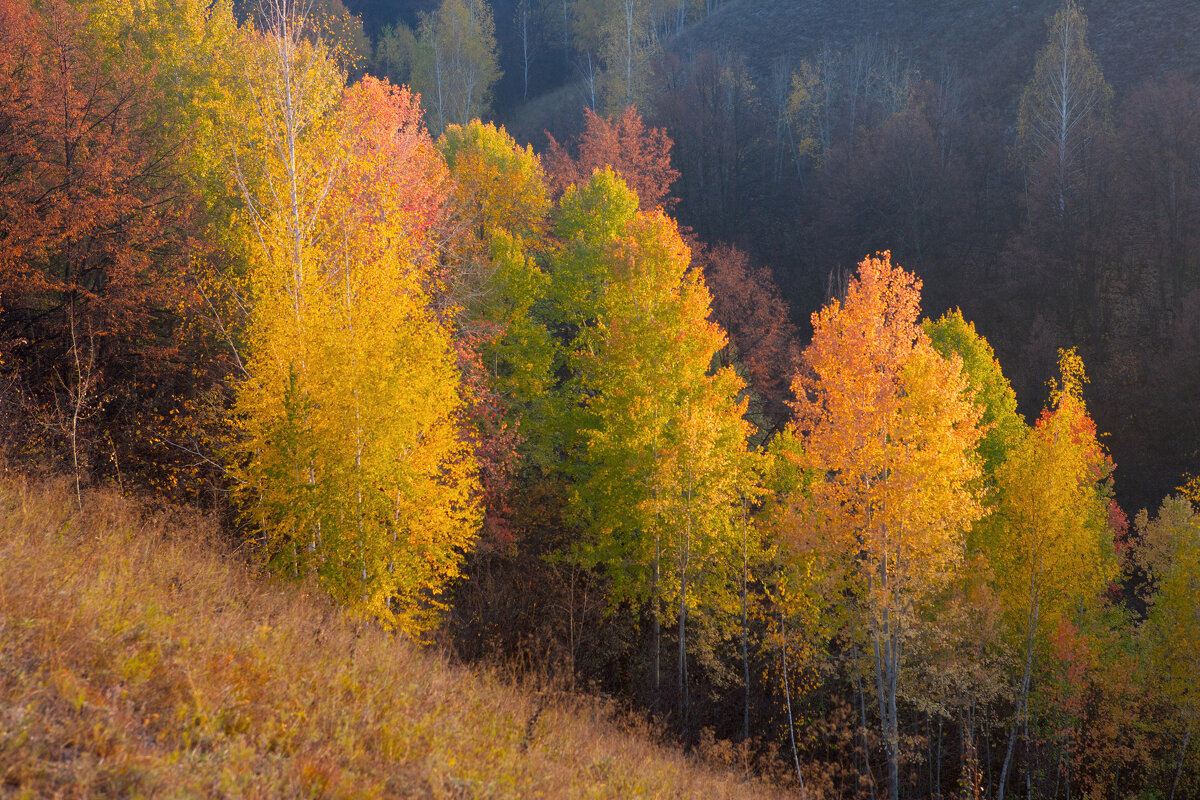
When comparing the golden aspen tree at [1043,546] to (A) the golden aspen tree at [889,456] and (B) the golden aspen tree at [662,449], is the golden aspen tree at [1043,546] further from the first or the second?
(B) the golden aspen tree at [662,449]

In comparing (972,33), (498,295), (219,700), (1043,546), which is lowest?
(219,700)

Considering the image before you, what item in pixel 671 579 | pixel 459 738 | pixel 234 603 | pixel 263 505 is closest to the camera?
pixel 459 738

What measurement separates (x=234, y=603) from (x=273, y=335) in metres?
6.15

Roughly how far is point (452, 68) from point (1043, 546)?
59.2 metres

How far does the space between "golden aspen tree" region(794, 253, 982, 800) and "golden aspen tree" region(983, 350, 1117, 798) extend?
481 cm

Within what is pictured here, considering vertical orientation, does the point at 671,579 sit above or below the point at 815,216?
below

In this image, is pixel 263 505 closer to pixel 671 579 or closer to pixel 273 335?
pixel 273 335

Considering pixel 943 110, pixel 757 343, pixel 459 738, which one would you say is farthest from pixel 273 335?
pixel 943 110

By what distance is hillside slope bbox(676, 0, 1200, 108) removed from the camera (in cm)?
5288

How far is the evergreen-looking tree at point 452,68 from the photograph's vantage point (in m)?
59.4

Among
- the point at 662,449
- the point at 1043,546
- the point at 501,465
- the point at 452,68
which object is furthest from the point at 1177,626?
the point at 452,68

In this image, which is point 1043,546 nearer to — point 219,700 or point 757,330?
point 757,330

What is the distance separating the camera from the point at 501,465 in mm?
20203

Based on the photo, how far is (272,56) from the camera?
1595cm
